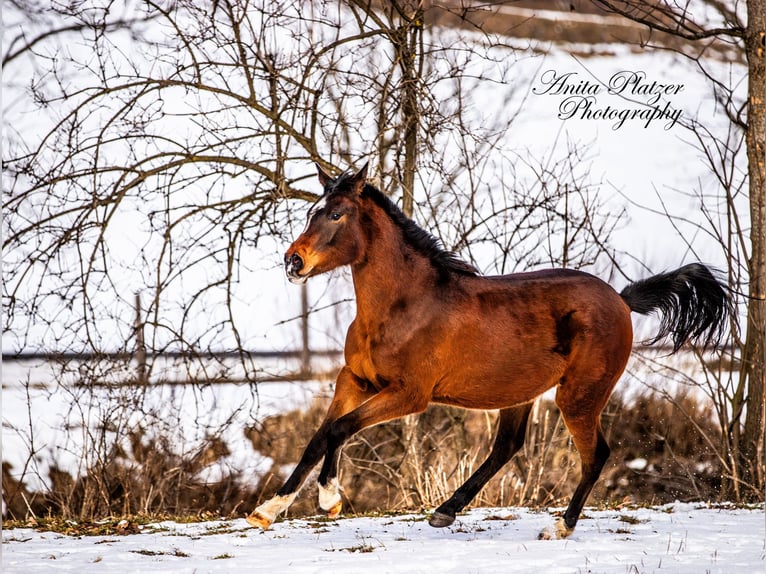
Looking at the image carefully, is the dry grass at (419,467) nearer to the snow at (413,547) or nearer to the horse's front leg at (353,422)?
the snow at (413,547)

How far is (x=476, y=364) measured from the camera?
→ 4.91m

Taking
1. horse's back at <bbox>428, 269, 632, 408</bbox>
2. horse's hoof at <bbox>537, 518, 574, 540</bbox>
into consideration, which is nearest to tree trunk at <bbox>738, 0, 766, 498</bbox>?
horse's back at <bbox>428, 269, 632, 408</bbox>

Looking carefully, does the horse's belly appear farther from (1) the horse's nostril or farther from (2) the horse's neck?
(1) the horse's nostril

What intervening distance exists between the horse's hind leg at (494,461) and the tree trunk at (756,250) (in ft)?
10.7

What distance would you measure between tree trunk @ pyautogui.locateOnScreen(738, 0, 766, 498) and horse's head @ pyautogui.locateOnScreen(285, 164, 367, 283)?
453cm

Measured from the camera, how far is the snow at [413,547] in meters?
Answer: 4.18

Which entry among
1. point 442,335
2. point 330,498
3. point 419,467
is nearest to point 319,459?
point 330,498

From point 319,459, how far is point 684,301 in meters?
2.69

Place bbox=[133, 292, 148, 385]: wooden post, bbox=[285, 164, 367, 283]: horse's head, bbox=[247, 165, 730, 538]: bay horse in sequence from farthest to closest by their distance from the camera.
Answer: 1. bbox=[133, 292, 148, 385]: wooden post
2. bbox=[247, 165, 730, 538]: bay horse
3. bbox=[285, 164, 367, 283]: horse's head

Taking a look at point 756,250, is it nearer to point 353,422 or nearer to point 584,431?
point 584,431

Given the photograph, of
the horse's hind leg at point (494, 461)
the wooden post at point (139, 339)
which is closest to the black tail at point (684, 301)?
the horse's hind leg at point (494, 461)

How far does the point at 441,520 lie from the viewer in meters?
5.11

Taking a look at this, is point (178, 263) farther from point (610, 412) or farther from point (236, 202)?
point (610, 412)

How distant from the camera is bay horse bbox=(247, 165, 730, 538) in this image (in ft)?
15.1
